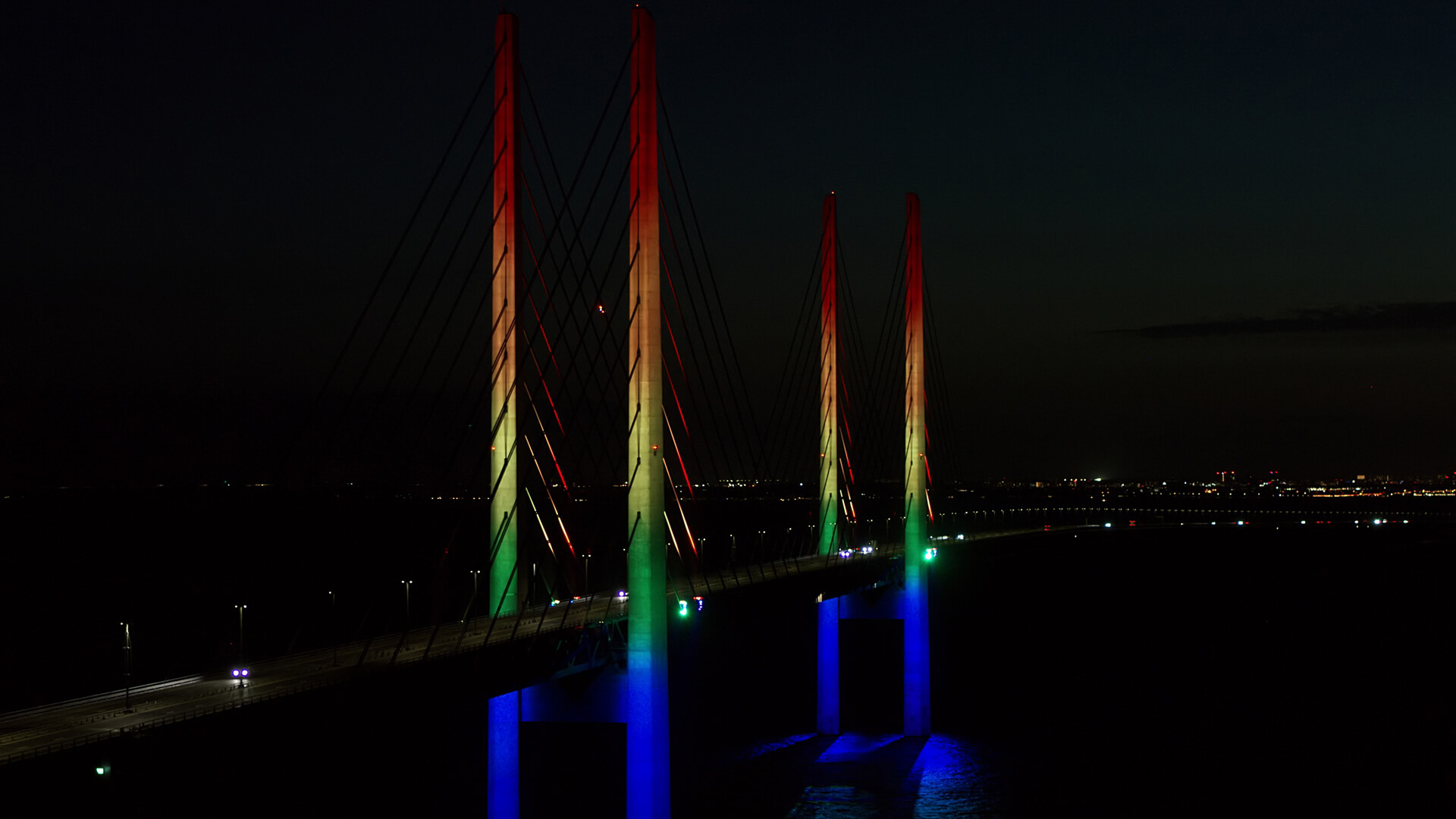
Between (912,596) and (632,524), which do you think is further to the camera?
(912,596)

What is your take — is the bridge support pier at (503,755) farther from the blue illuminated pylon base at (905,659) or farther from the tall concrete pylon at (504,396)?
the blue illuminated pylon base at (905,659)

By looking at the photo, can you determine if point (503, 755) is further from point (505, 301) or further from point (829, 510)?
point (829, 510)

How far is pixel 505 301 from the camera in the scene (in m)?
25.3

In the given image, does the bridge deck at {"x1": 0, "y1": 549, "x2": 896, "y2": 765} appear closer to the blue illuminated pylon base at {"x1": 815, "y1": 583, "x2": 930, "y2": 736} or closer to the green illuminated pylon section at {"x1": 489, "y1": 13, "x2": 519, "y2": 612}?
the green illuminated pylon section at {"x1": 489, "y1": 13, "x2": 519, "y2": 612}

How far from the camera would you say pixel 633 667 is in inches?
970

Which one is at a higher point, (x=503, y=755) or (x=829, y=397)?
(x=829, y=397)

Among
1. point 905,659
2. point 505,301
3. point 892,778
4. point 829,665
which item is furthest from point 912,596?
point 505,301

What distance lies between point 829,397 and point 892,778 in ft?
44.5

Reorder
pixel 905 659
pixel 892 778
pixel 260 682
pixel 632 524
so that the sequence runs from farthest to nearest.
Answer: pixel 905 659
pixel 892 778
pixel 632 524
pixel 260 682

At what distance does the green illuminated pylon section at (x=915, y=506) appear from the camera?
156ft

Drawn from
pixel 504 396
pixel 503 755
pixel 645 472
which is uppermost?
pixel 504 396

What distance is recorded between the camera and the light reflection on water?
35.9 meters

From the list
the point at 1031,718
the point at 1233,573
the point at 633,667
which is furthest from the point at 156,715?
the point at 1233,573

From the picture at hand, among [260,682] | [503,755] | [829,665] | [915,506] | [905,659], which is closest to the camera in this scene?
[260,682]
